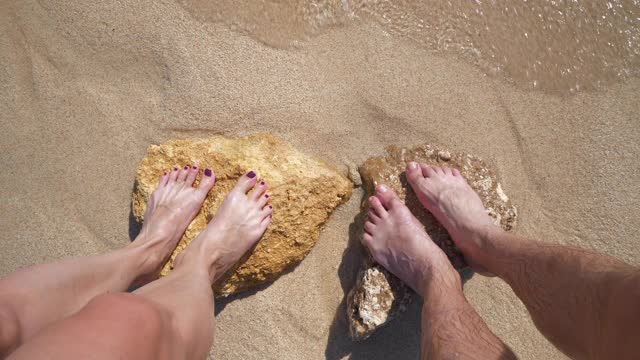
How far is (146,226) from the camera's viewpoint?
2.11 meters

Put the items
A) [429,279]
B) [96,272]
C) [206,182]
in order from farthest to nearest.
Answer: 1. [206,182]
2. [429,279]
3. [96,272]

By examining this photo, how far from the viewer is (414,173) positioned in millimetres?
2156

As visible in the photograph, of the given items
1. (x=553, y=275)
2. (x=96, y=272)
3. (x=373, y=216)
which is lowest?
(x=96, y=272)

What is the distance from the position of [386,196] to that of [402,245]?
0.24 meters

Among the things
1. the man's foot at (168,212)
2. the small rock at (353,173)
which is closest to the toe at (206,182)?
the man's foot at (168,212)

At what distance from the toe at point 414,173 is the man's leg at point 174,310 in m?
0.69

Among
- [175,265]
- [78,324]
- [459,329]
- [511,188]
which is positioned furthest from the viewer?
[511,188]

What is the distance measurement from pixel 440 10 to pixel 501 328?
1.57 m

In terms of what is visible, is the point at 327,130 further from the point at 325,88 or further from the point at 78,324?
the point at 78,324

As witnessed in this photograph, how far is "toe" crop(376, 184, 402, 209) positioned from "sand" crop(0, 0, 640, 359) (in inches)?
7.0

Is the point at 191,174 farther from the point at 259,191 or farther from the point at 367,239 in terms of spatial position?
the point at 367,239

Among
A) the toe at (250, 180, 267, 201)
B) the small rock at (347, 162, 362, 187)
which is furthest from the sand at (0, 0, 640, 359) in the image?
the toe at (250, 180, 267, 201)

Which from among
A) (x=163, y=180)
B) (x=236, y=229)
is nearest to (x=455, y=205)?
(x=236, y=229)

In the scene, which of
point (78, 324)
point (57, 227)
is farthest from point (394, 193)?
point (57, 227)
